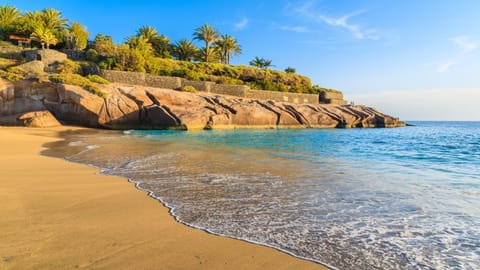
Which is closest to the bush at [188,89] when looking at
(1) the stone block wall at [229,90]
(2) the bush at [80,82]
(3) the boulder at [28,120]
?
(1) the stone block wall at [229,90]

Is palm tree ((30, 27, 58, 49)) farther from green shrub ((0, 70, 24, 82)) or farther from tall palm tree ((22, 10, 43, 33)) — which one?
green shrub ((0, 70, 24, 82))

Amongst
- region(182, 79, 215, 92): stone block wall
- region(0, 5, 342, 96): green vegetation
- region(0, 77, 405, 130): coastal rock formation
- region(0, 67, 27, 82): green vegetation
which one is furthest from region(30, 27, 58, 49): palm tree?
region(182, 79, 215, 92): stone block wall

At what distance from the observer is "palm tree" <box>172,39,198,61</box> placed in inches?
1792

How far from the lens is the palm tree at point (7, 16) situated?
34.4 meters

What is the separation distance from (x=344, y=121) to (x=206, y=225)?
36.5 meters

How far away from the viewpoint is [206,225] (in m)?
3.32

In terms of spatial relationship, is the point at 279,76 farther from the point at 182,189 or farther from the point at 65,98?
the point at 182,189

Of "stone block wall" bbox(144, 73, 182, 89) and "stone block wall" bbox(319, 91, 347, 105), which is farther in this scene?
"stone block wall" bbox(319, 91, 347, 105)

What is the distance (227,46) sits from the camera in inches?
1975

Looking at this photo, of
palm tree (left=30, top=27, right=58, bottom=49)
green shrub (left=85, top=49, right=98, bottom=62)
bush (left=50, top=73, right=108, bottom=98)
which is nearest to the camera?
bush (left=50, top=73, right=108, bottom=98)

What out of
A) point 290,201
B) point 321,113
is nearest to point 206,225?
point 290,201

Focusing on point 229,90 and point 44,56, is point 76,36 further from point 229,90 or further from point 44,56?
point 229,90

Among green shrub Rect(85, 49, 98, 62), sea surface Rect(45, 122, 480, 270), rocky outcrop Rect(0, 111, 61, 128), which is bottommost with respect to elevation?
sea surface Rect(45, 122, 480, 270)

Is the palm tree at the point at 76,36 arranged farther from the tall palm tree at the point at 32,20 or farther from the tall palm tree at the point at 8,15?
the tall palm tree at the point at 8,15
